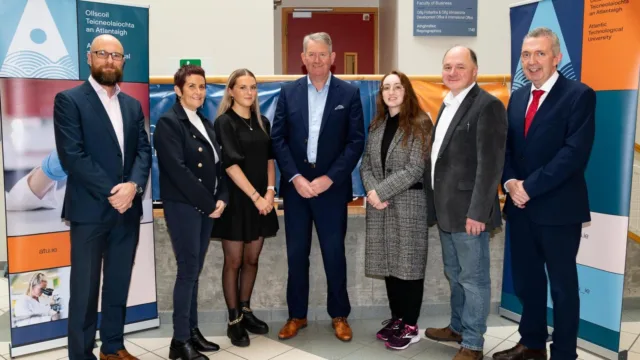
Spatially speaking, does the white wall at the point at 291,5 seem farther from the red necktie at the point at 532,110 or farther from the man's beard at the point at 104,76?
the red necktie at the point at 532,110

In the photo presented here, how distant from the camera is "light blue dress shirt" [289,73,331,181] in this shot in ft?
9.89

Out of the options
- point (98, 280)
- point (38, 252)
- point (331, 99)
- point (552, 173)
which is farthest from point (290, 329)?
point (552, 173)

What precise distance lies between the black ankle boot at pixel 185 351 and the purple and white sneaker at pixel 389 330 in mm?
1036

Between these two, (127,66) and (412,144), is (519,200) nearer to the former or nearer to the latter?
(412,144)

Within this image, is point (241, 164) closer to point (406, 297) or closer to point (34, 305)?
point (406, 297)

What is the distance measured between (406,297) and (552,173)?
3.55 ft

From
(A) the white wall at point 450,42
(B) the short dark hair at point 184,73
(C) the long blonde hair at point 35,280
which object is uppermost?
(A) the white wall at point 450,42

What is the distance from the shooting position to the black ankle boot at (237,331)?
303cm

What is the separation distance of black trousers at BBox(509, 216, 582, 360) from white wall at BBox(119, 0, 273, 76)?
12.0ft

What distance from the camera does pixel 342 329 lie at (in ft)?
10.2

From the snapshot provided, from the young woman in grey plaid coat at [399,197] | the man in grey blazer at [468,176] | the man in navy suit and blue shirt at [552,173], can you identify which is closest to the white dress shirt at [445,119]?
the man in grey blazer at [468,176]

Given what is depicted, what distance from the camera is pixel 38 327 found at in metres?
2.99

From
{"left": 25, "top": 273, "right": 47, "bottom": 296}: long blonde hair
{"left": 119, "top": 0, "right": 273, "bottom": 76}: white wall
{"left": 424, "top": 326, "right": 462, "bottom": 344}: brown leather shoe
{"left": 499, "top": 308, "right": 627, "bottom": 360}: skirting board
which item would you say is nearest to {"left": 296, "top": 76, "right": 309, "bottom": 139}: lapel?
{"left": 424, "top": 326, "right": 462, "bottom": 344}: brown leather shoe

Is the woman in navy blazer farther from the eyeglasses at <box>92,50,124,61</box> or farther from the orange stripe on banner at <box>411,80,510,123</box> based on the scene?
the orange stripe on banner at <box>411,80,510,123</box>
